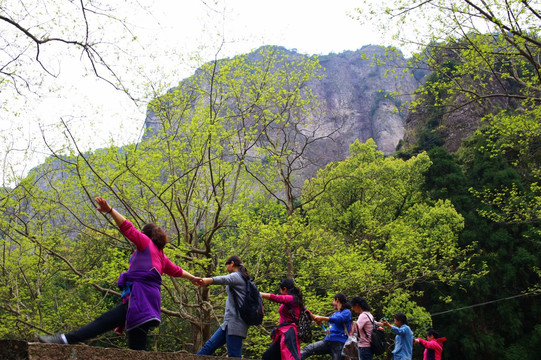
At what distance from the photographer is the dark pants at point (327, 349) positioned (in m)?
6.78

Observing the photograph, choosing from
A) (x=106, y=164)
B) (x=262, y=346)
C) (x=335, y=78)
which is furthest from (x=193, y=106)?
(x=335, y=78)

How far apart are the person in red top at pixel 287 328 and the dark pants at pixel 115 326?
1844 mm

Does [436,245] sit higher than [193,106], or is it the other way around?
[193,106]

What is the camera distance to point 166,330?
2094cm

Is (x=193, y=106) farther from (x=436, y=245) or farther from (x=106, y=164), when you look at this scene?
(x=436, y=245)

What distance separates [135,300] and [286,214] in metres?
13.3

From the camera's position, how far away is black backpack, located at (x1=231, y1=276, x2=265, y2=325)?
538 cm

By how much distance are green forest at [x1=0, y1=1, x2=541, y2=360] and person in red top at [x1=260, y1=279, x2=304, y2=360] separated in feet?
16.6

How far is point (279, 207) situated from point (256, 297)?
1051 cm

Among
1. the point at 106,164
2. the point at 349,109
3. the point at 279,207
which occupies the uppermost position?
the point at 349,109

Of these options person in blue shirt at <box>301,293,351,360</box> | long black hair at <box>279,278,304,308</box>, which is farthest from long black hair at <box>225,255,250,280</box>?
person in blue shirt at <box>301,293,351,360</box>

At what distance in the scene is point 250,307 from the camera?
540 centimetres

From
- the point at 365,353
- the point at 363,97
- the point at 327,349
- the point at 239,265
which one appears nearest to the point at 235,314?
the point at 239,265

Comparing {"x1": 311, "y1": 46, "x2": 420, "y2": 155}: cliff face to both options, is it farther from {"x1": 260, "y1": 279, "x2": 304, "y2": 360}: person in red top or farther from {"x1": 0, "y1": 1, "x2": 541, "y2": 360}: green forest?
{"x1": 260, "y1": 279, "x2": 304, "y2": 360}: person in red top
